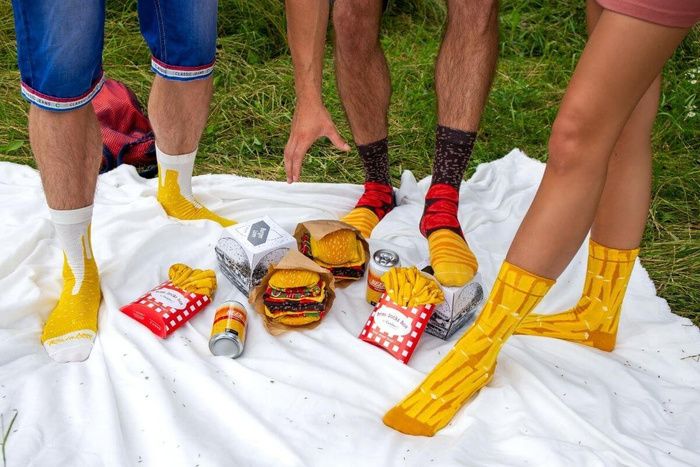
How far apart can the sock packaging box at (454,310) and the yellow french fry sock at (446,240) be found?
1.7 inches

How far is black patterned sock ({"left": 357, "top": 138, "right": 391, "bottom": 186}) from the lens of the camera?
2178 millimetres

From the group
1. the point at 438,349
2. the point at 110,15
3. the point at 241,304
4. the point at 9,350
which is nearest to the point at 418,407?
the point at 438,349

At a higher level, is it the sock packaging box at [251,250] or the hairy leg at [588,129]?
the hairy leg at [588,129]

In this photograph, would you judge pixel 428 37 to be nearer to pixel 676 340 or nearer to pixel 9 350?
pixel 676 340

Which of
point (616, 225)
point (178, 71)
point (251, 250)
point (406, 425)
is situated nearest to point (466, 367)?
point (406, 425)

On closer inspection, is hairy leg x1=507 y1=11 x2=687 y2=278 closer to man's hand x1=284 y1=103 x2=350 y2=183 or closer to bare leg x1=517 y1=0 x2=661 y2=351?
bare leg x1=517 y1=0 x2=661 y2=351

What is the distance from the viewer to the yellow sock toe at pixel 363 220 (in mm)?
2062

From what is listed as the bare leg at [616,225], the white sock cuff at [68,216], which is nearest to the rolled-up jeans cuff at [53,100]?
the white sock cuff at [68,216]

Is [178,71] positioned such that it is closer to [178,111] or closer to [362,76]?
[178,111]

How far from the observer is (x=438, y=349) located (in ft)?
5.24

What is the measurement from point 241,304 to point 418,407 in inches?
19.7

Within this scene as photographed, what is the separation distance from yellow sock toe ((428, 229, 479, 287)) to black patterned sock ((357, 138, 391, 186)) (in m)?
0.39

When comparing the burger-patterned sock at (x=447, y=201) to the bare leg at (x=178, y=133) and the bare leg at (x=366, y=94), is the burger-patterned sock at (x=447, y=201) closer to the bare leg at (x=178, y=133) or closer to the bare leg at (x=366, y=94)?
the bare leg at (x=366, y=94)

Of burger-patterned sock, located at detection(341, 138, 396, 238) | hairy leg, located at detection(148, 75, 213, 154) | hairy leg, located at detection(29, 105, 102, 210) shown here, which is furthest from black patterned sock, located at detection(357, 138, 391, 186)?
hairy leg, located at detection(29, 105, 102, 210)
